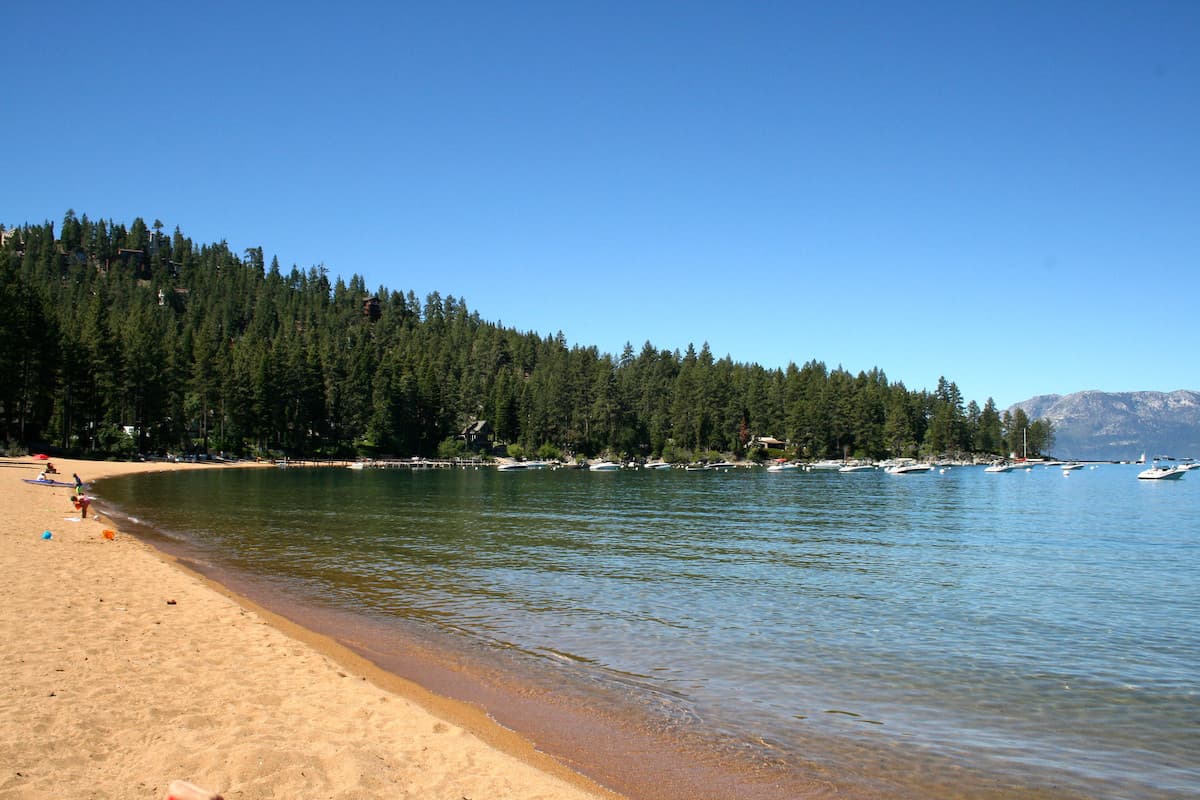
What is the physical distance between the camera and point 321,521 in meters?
38.0

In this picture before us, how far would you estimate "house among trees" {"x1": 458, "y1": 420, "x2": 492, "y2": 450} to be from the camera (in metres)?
146

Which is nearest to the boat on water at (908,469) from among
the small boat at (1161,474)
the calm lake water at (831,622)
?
the small boat at (1161,474)

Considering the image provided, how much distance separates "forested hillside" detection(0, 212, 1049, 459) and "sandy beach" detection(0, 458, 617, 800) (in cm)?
7144

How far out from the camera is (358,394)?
131 meters

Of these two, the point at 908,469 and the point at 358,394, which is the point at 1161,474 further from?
the point at 358,394

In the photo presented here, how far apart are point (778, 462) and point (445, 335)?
314 ft

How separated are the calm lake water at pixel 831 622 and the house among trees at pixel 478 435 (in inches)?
4083

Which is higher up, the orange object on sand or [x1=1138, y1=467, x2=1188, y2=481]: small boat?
the orange object on sand

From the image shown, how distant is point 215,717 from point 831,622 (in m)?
12.7

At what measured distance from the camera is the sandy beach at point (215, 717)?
7109 mm

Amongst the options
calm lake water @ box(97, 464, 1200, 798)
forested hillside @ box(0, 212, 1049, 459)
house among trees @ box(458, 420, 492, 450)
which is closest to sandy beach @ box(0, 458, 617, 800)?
calm lake water @ box(97, 464, 1200, 798)

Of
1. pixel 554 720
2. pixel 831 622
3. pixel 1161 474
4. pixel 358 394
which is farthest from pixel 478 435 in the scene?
pixel 554 720

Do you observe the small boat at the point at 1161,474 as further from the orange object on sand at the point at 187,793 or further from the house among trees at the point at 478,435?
the orange object on sand at the point at 187,793

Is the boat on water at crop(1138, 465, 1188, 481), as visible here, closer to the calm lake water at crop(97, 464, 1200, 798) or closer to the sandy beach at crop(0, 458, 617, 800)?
the calm lake water at crop(97, 464, 1200, 798)
